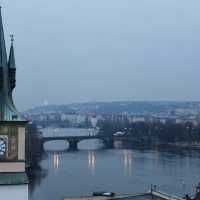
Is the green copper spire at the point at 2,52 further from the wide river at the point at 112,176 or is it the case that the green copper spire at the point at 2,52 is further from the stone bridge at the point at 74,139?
the stone bridge at the point at 74,139

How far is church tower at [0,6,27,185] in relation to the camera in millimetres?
4484

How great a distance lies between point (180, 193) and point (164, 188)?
3.43ft

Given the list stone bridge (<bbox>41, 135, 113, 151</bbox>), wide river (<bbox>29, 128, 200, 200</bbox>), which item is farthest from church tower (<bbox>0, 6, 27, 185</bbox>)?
stone bridge (<bbox>41, 135, 113, 151</bbox>)

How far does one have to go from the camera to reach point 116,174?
23.7m

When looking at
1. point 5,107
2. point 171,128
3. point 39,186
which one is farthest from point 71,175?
point 171,128

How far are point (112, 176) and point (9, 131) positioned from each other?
18.5 m

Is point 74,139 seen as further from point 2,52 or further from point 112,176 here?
point 2,52

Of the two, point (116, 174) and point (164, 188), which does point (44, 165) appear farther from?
point (164, 188)

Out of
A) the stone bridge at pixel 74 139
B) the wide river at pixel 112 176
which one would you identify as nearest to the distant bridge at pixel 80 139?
the stone bridge at pixel 74 139

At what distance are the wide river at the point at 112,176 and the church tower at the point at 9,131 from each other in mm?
12298

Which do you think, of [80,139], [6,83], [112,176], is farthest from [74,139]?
[6,83]

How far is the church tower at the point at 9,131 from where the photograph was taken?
14.7 feet

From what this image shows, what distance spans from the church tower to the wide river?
12.3 metres

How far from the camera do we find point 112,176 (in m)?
22.9
